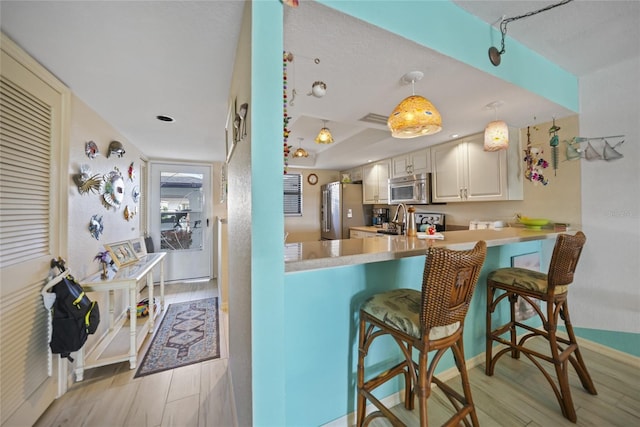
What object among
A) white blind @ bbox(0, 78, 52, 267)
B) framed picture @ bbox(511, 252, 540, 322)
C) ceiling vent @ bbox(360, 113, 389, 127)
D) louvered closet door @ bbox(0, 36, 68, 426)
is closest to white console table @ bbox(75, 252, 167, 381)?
louvered closet door @ bbox(0, 36, 68, 426)

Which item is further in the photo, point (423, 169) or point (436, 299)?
point (423, 169)

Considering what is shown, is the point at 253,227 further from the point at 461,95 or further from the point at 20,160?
the point at 461,95

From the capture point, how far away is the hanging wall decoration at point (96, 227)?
2.08m

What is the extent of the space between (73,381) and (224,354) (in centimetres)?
105

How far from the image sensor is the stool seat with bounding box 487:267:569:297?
156 cm

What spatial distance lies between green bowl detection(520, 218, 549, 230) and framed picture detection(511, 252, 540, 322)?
26 cm

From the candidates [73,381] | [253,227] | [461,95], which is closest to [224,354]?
[73,381]

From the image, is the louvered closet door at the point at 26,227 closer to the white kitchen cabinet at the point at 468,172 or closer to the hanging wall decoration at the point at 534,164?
the white kitchen cabinet at the point at 468,172

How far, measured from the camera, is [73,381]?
5.79ft

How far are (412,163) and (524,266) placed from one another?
6.28ft

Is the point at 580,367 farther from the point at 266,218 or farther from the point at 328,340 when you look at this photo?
the point at 266,218

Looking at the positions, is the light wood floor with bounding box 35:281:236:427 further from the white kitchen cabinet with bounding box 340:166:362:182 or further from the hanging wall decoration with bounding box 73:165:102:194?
the white kitchen cabinet with bounding box 340:166:362:182

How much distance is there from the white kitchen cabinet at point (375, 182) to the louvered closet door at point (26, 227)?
3.83m

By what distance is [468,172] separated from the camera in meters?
2.83
